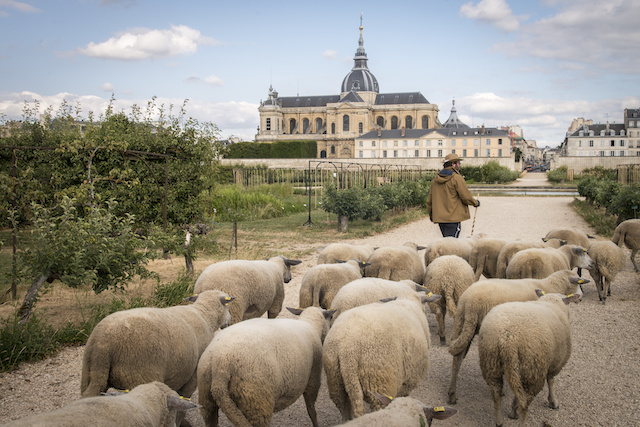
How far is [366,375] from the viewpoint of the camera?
4.05 metres

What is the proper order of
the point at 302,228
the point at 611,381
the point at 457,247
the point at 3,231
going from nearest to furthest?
the point at 611,381 → the point at 457,247 → the point at 3,231 → the point at 302,228

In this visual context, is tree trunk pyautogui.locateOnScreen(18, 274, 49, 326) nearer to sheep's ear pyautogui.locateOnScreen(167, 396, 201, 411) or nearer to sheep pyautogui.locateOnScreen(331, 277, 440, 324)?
sheep's ear pyautogui.locateOnScreen(167, 396, 201, 411)

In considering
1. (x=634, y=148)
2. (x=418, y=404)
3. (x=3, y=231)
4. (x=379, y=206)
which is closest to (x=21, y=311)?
(x=418, y=404)

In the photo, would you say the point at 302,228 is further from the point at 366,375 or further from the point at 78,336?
the point at 366,375

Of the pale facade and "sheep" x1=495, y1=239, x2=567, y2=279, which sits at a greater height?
the pale facade

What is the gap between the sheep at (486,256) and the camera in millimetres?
8734

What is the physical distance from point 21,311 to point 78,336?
2.39 feet

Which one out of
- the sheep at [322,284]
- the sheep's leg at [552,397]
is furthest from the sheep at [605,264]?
the sheep at [322,284]

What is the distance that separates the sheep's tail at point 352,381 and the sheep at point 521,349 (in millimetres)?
1279

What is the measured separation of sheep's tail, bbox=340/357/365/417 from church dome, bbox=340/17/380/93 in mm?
113713

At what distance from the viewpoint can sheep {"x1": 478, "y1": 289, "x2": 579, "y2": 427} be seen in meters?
4.38

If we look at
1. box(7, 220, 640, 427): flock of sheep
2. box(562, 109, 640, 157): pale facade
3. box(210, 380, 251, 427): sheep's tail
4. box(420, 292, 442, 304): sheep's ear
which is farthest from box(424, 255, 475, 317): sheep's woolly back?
box(562, 109, 640, 157): pale facade

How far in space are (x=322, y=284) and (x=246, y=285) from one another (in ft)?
3.16

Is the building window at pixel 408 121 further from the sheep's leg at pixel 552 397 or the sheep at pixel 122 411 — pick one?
the sheep at pixel 122 411
